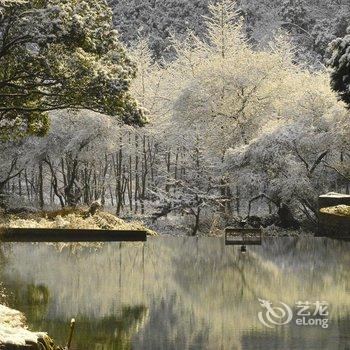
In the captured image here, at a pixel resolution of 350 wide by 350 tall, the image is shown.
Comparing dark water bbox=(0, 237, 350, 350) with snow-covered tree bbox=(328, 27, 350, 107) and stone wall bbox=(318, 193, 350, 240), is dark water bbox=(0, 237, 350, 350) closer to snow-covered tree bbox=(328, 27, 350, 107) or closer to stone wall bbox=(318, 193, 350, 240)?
stone wall bbox=(318, 193, 350, 240)

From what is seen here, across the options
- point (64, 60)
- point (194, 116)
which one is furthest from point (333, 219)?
point (64, 60)

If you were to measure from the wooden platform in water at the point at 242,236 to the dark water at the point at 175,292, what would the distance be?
5.15ft

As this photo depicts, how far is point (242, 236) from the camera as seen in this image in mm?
29406

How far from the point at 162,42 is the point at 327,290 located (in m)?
72.2

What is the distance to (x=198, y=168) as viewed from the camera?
4359cm

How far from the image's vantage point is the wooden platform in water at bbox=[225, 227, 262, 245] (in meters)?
29.3

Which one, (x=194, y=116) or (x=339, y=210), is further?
(x=194, y=116)

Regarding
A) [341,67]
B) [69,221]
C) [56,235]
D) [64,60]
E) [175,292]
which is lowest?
[175,292]

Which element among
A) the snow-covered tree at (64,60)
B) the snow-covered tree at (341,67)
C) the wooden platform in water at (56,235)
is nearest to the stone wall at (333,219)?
the snow-covered tree at (341,67)

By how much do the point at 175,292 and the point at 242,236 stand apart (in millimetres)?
12556

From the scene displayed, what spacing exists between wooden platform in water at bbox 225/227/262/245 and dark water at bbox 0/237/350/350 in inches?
61.8

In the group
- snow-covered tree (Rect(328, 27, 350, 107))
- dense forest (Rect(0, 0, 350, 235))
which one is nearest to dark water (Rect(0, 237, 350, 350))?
dense forest (Rect(0, 0, 350, 235))

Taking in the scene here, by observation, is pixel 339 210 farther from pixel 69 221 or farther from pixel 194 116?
pixel 194 116

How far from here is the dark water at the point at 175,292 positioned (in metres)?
12.5
